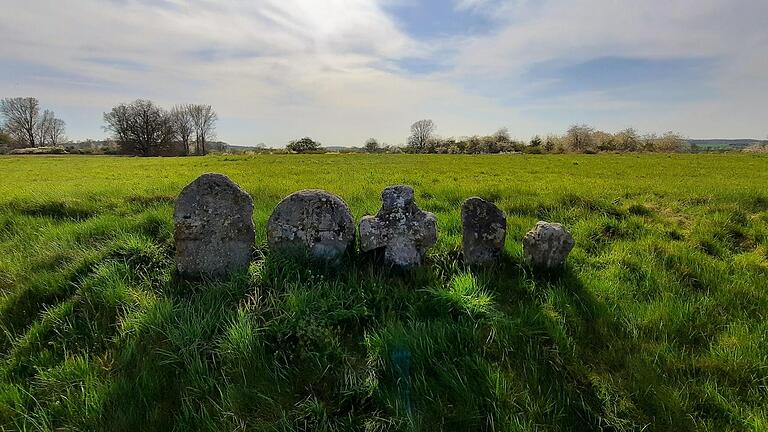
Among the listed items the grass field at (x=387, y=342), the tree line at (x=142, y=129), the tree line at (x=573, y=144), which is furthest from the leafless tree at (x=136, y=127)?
the grass field at (x=387, y=342)

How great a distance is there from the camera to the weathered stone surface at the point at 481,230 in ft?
15.5

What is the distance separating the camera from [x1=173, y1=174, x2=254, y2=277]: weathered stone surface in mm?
4582

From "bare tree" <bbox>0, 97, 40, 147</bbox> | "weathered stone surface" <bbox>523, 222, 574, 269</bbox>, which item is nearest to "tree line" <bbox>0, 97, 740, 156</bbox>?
"bare tree" <bbox>0, 97, 40, 147</bbox>

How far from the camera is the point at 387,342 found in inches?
129

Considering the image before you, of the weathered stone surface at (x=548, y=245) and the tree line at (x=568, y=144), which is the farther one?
the tree line at (x=568, y=144)

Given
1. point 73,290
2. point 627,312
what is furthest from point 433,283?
point 73,290

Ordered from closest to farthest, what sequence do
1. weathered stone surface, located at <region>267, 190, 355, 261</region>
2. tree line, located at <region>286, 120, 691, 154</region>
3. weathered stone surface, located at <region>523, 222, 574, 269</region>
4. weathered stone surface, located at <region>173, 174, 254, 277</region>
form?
1. weathered stone surface, located at <region>523, 222, 574, 269</region>
2. weathered stone surface, located at <region>173, 174, 254, 277</region>
3. weathered stone surface, located at <region>267, 190, 355, 261</region>
4. tree line, located at <region>286, 120, 691, 154</region>

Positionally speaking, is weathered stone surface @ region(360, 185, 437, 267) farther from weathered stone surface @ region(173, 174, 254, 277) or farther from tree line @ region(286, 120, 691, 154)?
tree line @ region(286, 120, 691, 154)

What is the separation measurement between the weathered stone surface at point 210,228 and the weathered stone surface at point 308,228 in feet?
1.32

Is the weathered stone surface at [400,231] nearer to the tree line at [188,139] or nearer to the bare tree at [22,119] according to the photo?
the tree line at [188,139]

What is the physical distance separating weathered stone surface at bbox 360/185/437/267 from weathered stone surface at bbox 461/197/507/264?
412 millimetres

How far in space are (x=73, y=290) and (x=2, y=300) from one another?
2.06 feet

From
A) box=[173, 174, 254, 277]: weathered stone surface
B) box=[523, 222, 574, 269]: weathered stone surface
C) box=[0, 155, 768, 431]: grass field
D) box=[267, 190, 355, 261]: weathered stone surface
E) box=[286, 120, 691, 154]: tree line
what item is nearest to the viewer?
box=[0, 155, 768, 431]: grass field

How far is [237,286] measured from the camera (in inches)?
165
